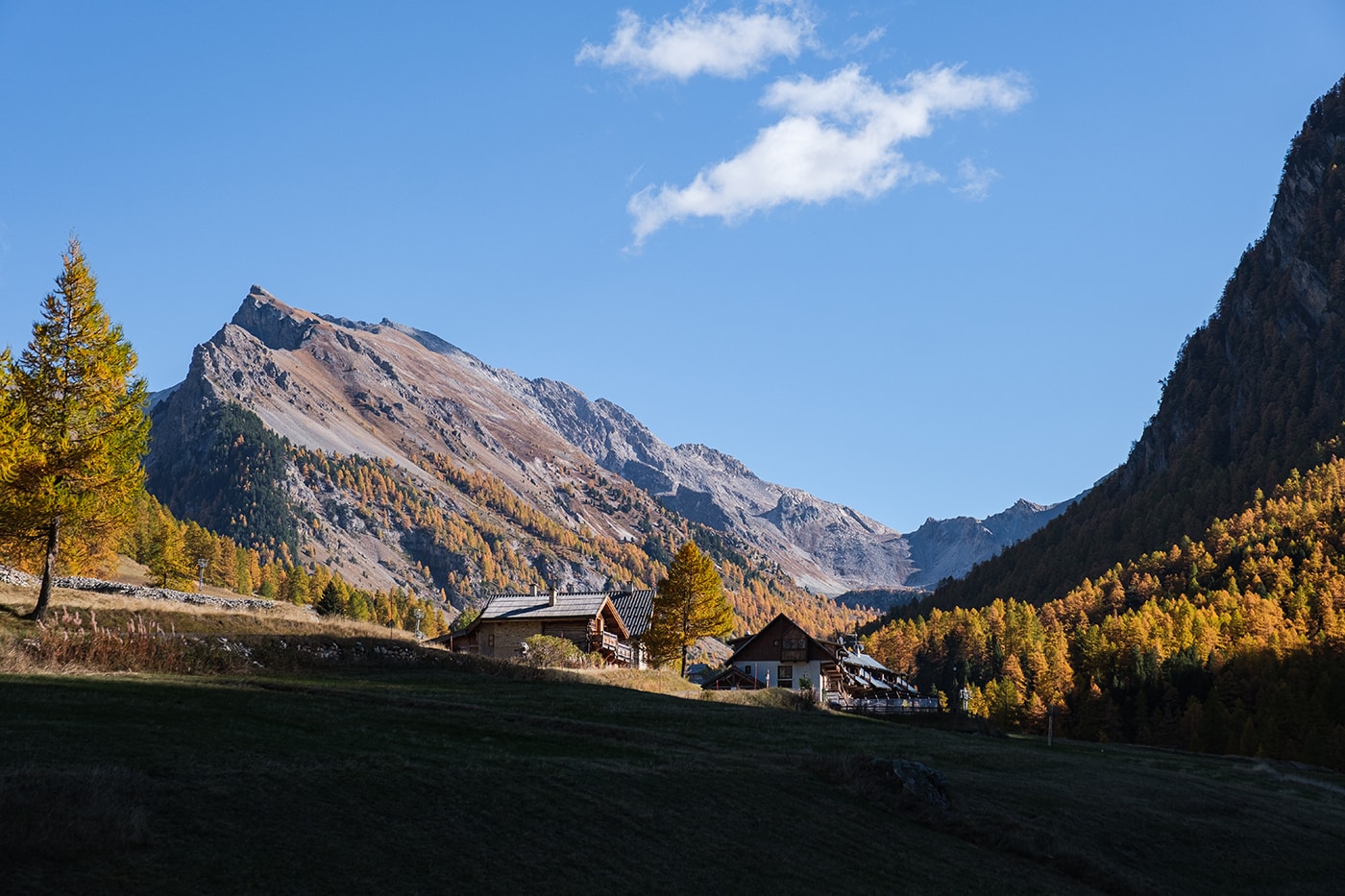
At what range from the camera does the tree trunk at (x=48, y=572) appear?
47000 millimetres

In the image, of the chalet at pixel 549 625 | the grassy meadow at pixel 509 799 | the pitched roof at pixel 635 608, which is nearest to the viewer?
the grassy meadow at pixel 509 799

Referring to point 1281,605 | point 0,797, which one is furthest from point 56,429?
point 1281,605

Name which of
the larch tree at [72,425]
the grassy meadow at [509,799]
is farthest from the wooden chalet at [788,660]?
the larch tree at [72,425]

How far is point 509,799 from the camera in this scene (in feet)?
83.5

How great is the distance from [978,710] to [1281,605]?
153 ft

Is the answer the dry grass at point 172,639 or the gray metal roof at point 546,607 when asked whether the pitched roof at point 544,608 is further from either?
the dry grass at point 172,639

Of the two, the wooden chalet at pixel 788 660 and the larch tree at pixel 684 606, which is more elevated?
the larch tree at pixel 684 606

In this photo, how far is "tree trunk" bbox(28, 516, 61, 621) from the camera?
4700cm

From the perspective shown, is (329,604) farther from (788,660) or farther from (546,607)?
(788,660)

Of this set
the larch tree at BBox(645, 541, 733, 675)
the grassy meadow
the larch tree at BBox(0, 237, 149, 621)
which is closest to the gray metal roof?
the larch tree at BBox(645, 541, 733, 675)

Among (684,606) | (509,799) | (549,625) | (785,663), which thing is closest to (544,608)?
(549,625)

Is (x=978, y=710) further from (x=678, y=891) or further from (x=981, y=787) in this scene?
(x=678, y=891)

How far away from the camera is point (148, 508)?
603 feet

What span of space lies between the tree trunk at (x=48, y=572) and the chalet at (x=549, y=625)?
44.6 m
